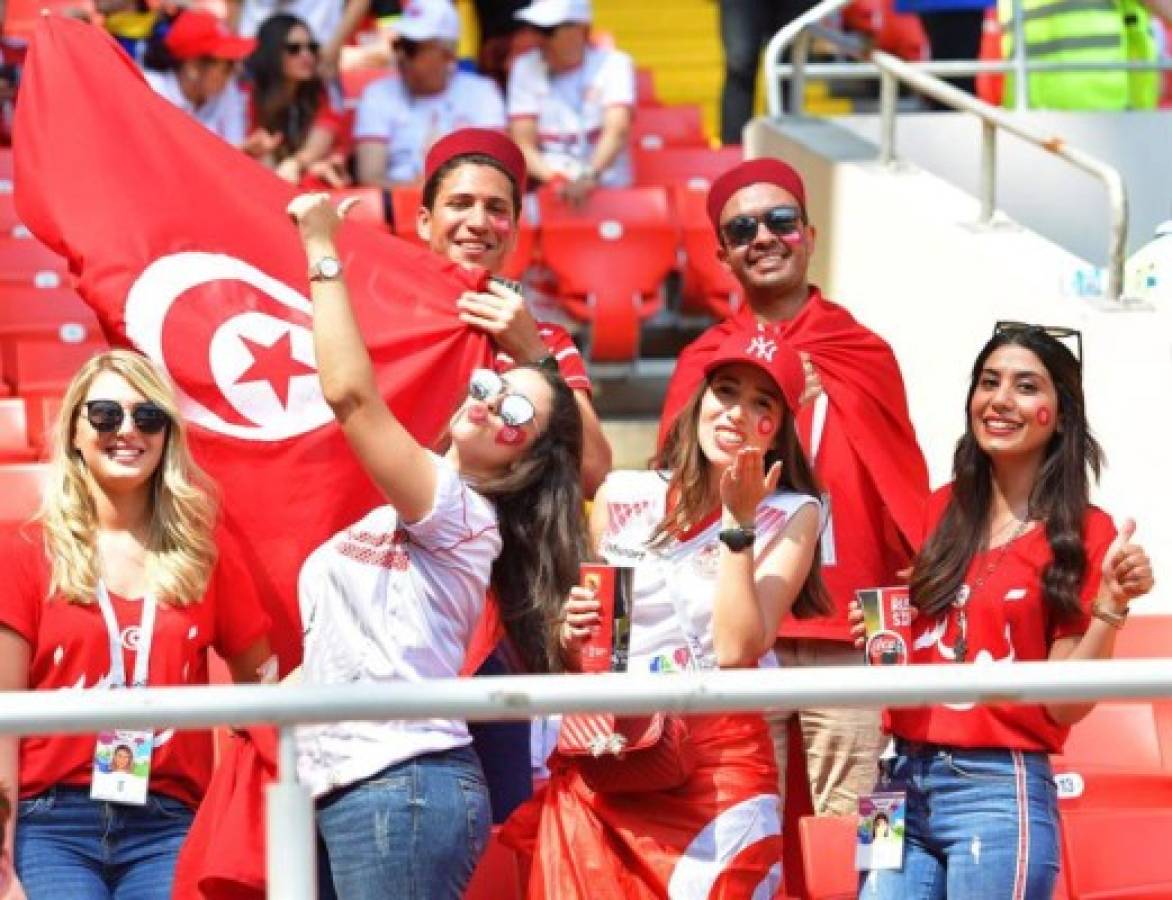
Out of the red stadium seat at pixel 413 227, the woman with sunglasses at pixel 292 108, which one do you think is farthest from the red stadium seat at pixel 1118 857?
the woman with sunglasses at pixel 292 108

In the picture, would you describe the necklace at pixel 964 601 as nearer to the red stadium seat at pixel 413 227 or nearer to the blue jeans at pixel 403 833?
the blue jeans at pixel 403 833

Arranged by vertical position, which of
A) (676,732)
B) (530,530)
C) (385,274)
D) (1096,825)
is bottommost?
(1096,825)

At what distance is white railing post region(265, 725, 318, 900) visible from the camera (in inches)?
146

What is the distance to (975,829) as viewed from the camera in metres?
4.70

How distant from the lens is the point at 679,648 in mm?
4676

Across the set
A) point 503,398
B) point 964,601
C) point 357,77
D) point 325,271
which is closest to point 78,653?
point 325,271

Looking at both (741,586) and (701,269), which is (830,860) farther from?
(701,269)

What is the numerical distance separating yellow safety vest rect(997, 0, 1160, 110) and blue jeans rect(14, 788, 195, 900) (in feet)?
20.8

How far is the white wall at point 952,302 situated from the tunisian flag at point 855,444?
153 cm

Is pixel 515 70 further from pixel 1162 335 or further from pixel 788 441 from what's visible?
pixel 788 441

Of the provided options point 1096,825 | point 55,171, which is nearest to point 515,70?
point 55,171

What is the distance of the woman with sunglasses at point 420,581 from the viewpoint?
175 inches

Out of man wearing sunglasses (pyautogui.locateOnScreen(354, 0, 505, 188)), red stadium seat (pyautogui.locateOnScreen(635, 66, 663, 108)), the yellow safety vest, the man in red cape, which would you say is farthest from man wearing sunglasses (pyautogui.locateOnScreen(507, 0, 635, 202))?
the man in red cape

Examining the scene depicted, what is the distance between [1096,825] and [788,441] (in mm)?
1088
